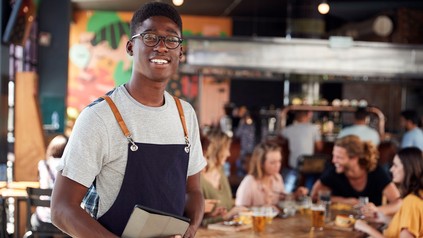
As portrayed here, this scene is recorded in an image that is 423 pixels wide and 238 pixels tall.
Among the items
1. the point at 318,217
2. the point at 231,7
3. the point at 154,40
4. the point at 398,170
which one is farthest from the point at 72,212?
the point at 231,7

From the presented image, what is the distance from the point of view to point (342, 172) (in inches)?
197

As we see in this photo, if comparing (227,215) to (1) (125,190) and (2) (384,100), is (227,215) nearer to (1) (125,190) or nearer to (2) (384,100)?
(1) (125,190)

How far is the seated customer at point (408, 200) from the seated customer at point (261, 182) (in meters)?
1.04

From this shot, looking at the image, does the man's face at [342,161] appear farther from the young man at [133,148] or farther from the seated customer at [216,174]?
the young man at [133,148]

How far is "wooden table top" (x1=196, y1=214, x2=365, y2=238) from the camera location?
3.53 meters

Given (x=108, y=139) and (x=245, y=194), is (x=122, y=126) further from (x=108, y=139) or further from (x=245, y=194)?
(x=245, y=194)

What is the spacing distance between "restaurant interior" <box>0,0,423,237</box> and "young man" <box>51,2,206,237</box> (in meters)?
4.23

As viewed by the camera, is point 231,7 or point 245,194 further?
point 231,7

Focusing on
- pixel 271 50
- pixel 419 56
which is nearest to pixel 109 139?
pixel 271 50

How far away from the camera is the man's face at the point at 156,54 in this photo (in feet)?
5.70

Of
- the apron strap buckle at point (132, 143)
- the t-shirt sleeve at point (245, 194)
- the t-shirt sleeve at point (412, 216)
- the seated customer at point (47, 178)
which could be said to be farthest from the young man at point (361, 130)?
the apron strap buckle at point (132, 143)

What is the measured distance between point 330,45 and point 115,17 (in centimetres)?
576

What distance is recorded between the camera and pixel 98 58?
13953 millimetres

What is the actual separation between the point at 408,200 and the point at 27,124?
3967mm
